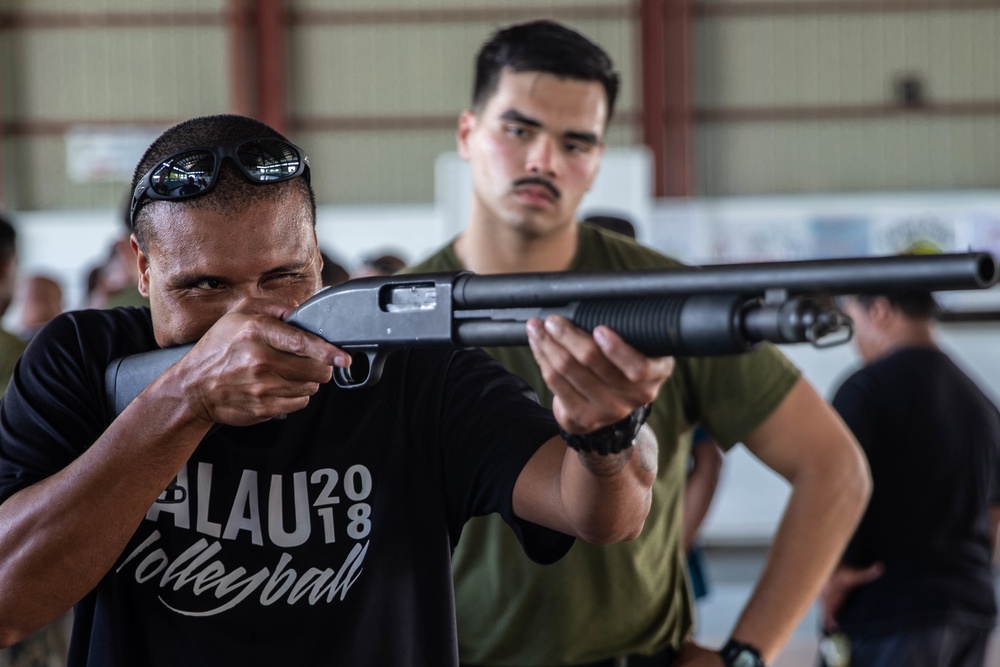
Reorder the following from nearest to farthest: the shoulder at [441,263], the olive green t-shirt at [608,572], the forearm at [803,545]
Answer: the olive green t-shirt at [608,572]
the forearm at [803,545]
the shoulder at [441,263]

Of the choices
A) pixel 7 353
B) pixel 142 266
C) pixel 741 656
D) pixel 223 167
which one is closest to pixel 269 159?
pixel 223 167

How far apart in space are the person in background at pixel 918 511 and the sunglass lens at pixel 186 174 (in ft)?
8.89

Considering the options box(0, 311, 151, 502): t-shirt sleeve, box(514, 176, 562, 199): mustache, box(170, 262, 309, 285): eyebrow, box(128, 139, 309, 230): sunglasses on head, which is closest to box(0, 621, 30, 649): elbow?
box(0, 311, 151, 502): t-shirt sleeve

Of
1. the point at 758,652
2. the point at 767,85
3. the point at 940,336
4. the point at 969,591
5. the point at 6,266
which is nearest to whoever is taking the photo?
the point at 758,652

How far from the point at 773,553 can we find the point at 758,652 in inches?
8.0

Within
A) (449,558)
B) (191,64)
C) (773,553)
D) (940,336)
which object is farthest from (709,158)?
(449,558)

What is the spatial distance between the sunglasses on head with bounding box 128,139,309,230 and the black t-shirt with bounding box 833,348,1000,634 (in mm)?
2627

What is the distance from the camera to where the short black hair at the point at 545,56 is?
247 cm

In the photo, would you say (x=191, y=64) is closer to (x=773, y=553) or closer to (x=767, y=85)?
(x=767, y=85)

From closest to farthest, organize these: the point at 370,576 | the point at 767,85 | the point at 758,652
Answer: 1. the point at 370,576
2. the point at 758,652
3. the point at 767,85

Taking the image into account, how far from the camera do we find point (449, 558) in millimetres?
1700

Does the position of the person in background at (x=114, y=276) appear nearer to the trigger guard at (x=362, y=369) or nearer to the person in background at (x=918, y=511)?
the person in background at (x=918, y=511)

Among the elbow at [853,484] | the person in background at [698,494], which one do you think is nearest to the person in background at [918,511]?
the person in background at [698,494]

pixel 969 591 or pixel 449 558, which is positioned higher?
pixel 449 558
